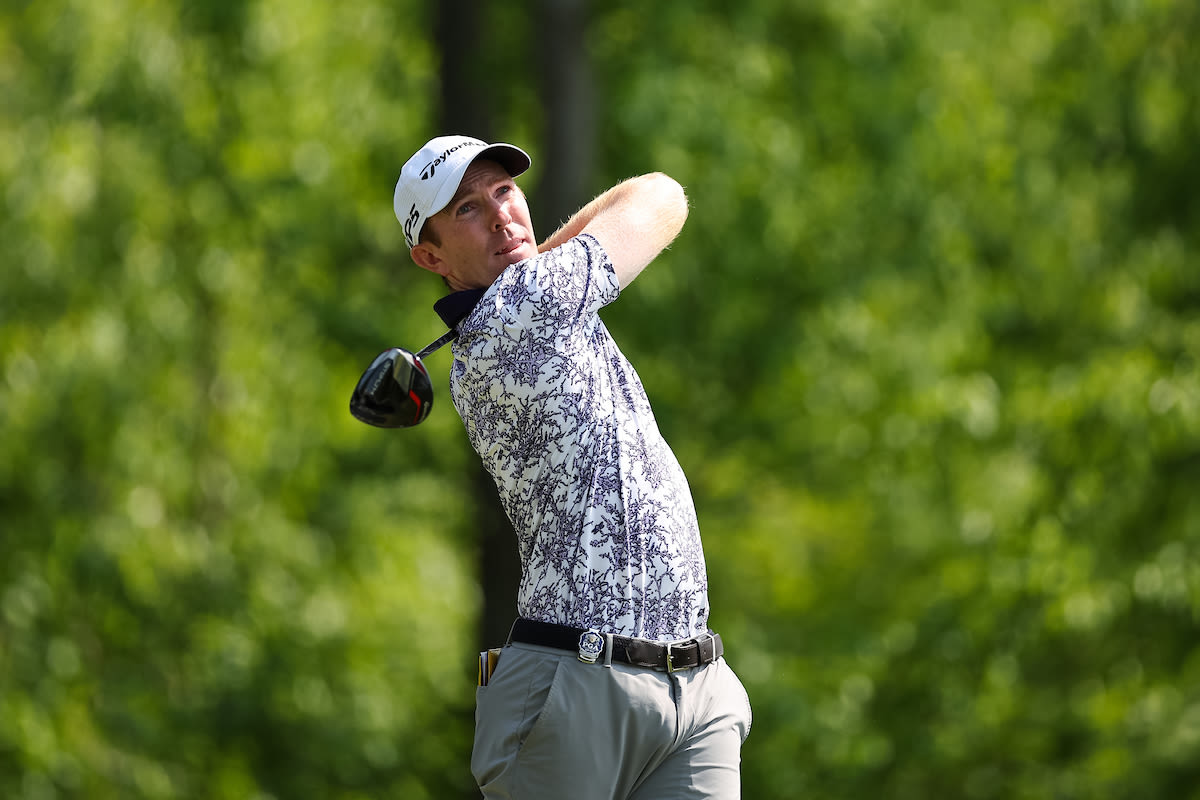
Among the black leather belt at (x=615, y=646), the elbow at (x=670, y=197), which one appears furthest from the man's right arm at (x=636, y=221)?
the black leather belt at (x=615, y=646)

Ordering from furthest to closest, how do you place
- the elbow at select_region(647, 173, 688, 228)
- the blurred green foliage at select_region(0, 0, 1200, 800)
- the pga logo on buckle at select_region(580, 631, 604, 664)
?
the blurred green foliage at select_region(0, 0, 1200, 800) < the elbow at select_region(647, 173, 688, 228) < the pga logo on buckle at select_region(580, 631, 604, 664)

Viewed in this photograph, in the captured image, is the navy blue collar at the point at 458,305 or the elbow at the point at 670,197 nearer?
the navy blue collar at the point at 458,305

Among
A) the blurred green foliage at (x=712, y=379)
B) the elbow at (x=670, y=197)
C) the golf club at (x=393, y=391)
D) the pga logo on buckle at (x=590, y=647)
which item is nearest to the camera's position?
the pga logo on buckle at (x=590, y=647)

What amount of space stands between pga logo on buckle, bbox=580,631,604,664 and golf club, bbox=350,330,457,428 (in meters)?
0.57

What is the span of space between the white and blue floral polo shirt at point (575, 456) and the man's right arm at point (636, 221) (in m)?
0.05

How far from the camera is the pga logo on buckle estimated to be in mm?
2734

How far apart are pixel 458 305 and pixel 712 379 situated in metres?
6.72

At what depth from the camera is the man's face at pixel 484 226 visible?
2.98 meters

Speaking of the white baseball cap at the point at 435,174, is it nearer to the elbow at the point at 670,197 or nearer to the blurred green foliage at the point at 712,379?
the elbow at the point at 670,197

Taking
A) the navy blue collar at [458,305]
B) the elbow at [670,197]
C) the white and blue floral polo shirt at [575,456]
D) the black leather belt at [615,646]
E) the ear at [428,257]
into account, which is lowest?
the black leather belt at [615,646]

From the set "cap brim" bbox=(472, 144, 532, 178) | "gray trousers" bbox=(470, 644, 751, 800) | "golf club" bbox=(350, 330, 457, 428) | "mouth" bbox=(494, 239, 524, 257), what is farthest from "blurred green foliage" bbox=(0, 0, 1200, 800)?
"gray trousers" bbox=(470, 644, 751, 800)

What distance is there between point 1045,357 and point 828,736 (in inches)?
118

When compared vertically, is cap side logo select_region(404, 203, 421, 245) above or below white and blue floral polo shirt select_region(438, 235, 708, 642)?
above

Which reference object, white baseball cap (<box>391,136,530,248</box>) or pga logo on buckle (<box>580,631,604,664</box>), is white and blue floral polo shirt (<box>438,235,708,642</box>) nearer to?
pga logo on buckle (<box>580,631,604,664</box>)
